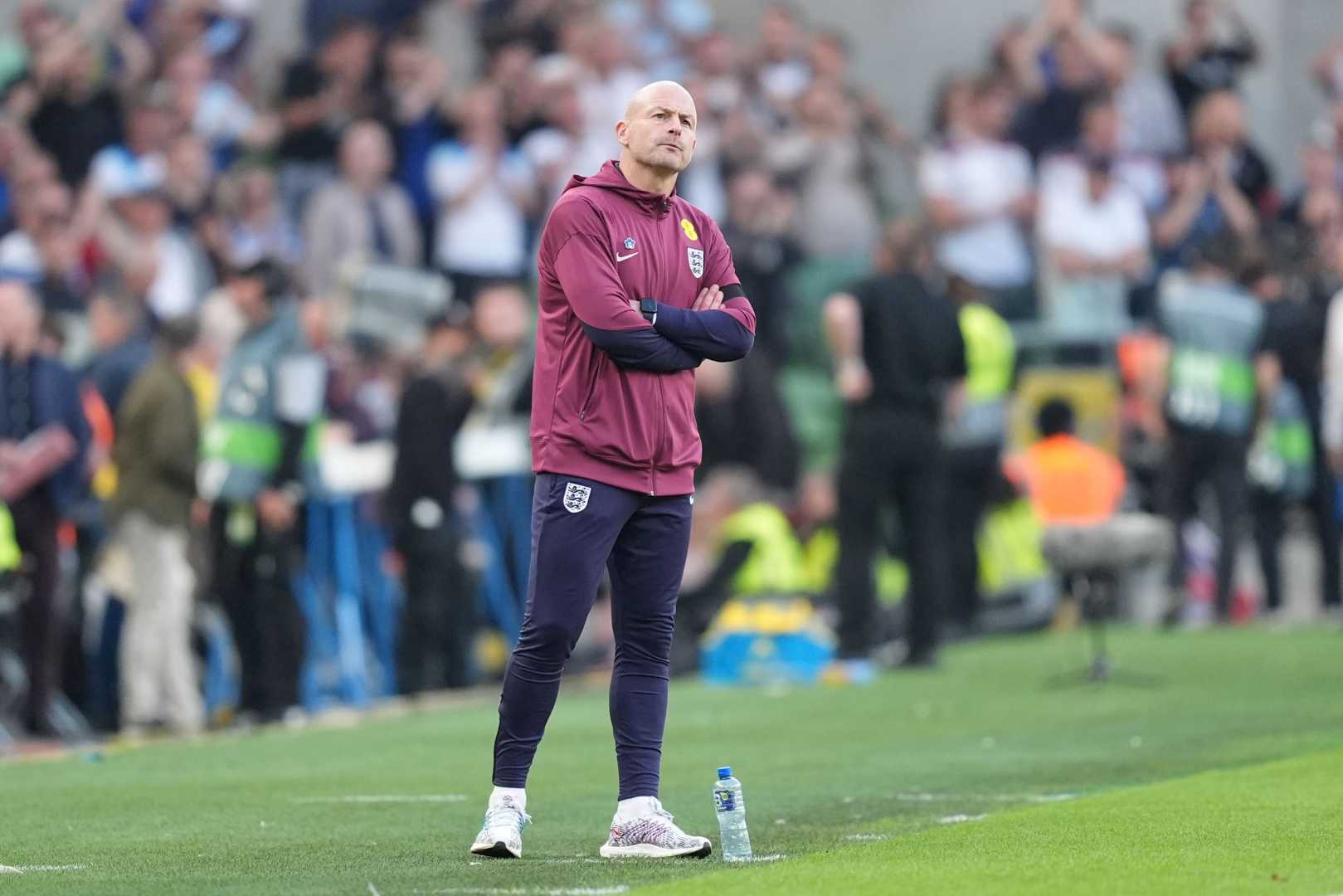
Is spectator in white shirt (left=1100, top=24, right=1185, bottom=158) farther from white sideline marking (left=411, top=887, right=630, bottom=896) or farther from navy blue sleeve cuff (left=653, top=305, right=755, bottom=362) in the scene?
white sideline marking (left=411, top=887, right=630, bottom=896)

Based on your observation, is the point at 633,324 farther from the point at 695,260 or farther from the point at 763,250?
the point at 763,250

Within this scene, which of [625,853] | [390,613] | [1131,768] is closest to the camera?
[625,853]

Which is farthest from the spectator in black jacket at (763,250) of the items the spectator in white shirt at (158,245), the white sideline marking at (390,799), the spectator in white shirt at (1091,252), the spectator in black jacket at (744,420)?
the white sideline marking at (390,799)

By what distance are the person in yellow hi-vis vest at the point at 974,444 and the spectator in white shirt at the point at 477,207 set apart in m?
3.79

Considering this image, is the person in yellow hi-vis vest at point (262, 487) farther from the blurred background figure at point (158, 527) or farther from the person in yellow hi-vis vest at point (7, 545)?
the person in yellow hi-vis vest at point (7, 545)

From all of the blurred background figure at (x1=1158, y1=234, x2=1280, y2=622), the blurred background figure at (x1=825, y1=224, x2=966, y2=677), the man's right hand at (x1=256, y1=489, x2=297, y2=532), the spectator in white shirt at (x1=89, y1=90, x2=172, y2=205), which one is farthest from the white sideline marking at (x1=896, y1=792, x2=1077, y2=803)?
the spectator in white shirt at (x1=89, y1=90, x2=172, y2=205)

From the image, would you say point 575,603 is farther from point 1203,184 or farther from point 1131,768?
point 1203,184

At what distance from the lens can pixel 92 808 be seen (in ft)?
32.4

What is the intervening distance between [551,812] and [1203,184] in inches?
608

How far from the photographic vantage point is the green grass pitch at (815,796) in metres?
7.27

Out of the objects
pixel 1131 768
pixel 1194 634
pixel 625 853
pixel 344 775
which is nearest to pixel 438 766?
pixel 344 775

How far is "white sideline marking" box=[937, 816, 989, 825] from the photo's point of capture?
28.7ft

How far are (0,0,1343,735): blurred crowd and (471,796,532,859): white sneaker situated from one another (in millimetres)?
7065

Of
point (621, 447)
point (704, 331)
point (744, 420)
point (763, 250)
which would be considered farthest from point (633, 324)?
point (763, 250)
